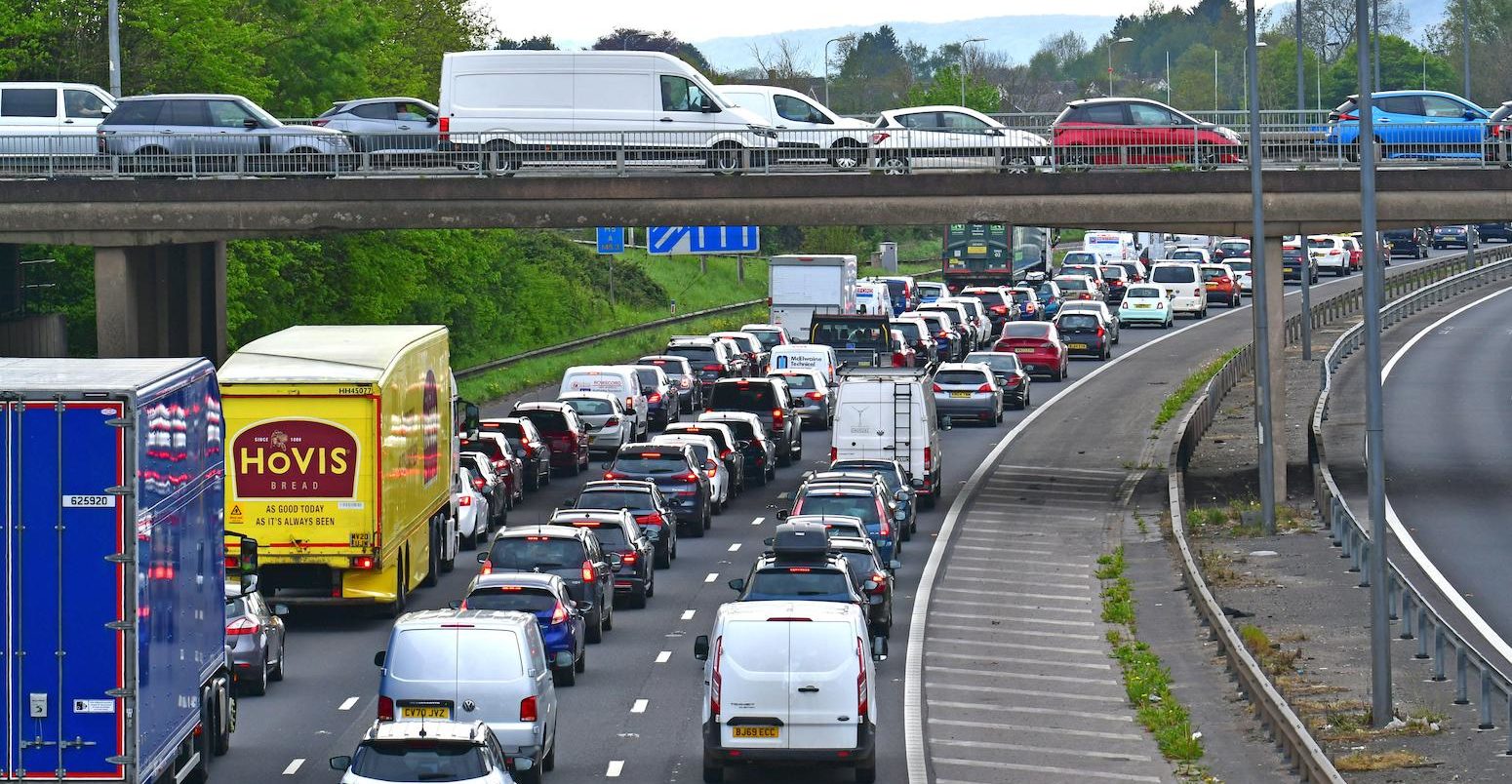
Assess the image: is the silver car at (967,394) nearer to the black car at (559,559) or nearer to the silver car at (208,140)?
the silver car at (208,140)

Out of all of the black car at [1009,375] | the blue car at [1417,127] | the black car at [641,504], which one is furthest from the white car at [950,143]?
the black car at [641,504]

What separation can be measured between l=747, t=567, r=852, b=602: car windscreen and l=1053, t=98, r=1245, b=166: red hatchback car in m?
19.0

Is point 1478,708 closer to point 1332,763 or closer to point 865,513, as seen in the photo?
point 1332,763

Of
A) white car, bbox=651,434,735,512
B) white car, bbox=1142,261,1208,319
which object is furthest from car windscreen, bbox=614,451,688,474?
white car, bbox=1142,261,1208,319

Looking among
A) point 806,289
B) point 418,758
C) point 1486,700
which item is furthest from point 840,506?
point 806,289

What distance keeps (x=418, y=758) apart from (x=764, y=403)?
1289 inches

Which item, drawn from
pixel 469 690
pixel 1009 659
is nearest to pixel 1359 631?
pixel 1009 659

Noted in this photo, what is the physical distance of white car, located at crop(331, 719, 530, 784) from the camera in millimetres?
17531

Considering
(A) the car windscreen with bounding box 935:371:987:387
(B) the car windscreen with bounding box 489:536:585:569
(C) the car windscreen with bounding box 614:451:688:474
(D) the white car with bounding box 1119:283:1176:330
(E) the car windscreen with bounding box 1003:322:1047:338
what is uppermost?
(D) the white car with bounding box 1119:283:1176:330

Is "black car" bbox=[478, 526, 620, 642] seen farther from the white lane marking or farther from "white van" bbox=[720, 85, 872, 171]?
"white van" bbox=[720, 85, 872, 171]

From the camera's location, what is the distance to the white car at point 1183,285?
292ft

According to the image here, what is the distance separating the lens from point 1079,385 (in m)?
66.6

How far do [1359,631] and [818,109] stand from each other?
77.0 ft

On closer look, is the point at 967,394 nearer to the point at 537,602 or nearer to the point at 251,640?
the point at 537,602
